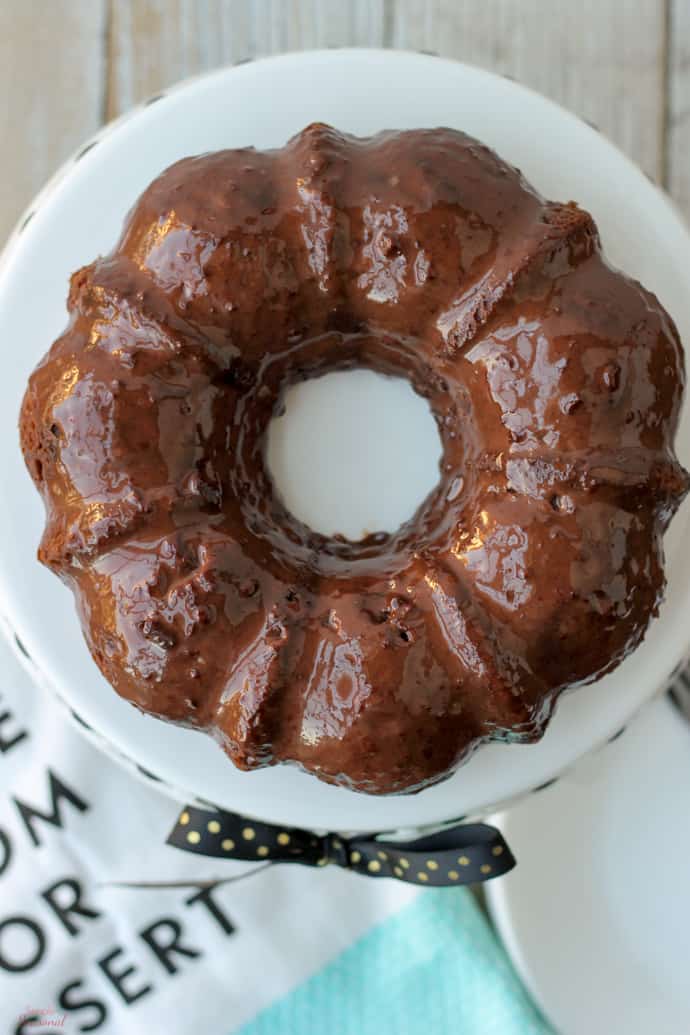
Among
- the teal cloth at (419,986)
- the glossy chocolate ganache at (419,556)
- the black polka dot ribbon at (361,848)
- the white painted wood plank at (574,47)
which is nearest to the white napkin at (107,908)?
the teal cloth at (419,986)

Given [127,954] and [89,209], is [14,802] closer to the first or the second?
[127,954]

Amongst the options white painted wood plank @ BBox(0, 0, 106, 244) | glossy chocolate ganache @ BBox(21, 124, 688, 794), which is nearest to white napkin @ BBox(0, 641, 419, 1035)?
glossy chocolate ganache @ BBox(21, 124, 688, 794)

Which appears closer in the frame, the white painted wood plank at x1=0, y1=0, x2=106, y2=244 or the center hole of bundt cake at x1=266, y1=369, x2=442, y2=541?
the center hole of bundt cake at x1=266, y1=369, x2=442, y2=541

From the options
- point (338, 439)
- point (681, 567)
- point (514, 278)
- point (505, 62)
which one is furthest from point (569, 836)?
point (505, 62)

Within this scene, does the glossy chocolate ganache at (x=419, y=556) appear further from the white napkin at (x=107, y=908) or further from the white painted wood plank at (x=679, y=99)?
the white painted wood plank at (x=679, y=99)

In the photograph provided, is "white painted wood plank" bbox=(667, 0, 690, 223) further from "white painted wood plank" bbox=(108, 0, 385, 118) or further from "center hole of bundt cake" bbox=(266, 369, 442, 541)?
"center hole of bundt cake" bbox=(266, 369, 442, 541)

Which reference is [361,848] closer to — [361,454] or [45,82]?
[361,454]
